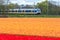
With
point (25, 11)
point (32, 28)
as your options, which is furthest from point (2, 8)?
point (32, 28)

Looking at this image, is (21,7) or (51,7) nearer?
(51,7)

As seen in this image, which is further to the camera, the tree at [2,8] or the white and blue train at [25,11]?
the white and blue train at [25,11]

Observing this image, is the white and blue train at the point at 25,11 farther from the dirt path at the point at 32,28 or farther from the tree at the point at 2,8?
the dirt path at the point at 32,28

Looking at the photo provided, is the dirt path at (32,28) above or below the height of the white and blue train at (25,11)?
above

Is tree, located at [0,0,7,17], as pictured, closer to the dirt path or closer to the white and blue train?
the white and blue train

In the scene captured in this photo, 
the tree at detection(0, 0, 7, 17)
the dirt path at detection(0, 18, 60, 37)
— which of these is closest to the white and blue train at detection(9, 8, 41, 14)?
the tree at detection(0, 0, 7, 17)

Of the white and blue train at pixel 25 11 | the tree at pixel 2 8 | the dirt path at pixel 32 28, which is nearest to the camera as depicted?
the dirt path at pixel 32 28

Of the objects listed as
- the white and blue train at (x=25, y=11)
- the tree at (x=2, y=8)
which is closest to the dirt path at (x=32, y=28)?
the tree at (x=2, y=8)

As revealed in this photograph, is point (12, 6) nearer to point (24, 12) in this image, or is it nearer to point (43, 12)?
point (24, 12)

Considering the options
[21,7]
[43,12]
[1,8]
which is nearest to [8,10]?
[1,8]

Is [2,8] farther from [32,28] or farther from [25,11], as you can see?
[32,28]

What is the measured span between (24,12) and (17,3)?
2.34 m

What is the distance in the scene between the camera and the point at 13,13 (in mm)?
35656

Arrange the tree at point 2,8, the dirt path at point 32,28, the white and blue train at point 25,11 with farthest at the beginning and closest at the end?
1. the white and blue train at point 25,11
2. the tree at point 2,8
3. the dirt path at point 32,28
